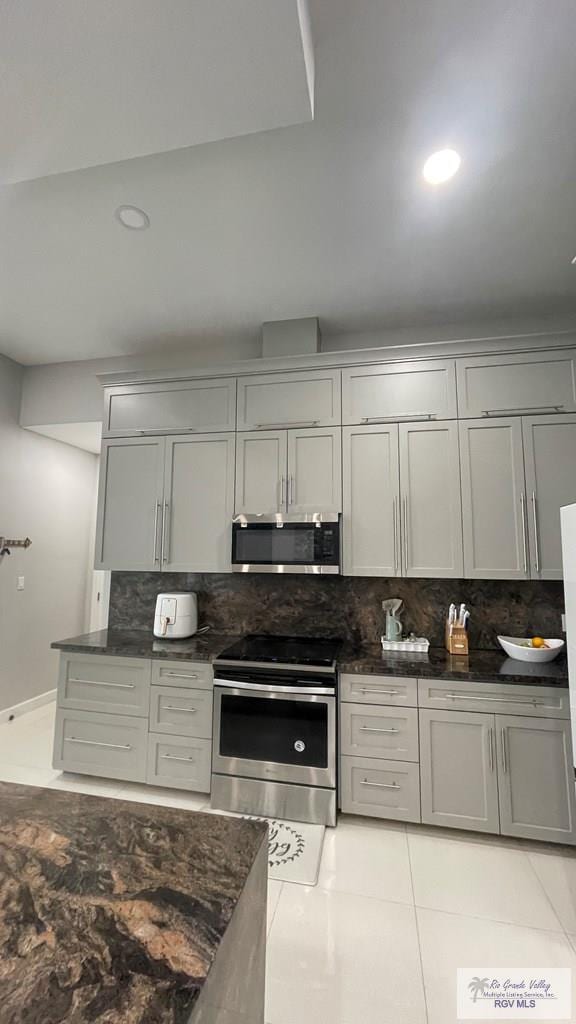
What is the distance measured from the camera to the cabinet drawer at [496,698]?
86.0 inches

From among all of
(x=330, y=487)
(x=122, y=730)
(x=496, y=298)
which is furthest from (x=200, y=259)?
(x=122, y=730)

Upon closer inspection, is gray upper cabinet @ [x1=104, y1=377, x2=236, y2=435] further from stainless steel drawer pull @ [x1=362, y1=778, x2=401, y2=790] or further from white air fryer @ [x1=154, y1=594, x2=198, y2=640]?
stainless steel drawer pull @ [x1=362, y1=778, x2=401, y2=790]

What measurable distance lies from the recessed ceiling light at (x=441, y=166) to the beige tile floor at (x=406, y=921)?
10.0 ft

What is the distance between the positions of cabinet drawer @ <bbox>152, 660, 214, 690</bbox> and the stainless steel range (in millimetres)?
102

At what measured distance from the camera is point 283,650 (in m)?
2.66

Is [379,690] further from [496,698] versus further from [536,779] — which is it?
[536,779]

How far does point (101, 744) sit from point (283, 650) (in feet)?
4.13

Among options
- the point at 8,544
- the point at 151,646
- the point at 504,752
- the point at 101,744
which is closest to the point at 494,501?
the point at 504,752

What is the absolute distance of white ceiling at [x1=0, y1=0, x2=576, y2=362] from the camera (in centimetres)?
141

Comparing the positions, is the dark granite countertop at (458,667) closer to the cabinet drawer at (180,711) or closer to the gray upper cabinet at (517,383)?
the cabinet drawer at (180,711)

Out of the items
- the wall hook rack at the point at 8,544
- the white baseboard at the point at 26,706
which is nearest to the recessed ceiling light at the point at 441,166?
the wall hook rack at the point at 8,544

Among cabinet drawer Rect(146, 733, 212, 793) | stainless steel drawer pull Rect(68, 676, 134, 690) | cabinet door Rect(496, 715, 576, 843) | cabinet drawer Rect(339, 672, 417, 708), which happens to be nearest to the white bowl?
cabinet door Rect(496, 715, 576, 843)

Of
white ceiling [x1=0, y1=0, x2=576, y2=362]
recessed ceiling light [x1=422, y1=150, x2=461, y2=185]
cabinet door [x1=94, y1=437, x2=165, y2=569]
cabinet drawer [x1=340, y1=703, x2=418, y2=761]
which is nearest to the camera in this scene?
white ceiling [x1=0, y1=0, x2=576, y2=362]

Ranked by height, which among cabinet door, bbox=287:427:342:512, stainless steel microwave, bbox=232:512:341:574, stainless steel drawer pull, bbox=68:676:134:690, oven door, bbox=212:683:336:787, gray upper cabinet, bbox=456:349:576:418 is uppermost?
gray upper cabinet, bbox=456:349:576:418
